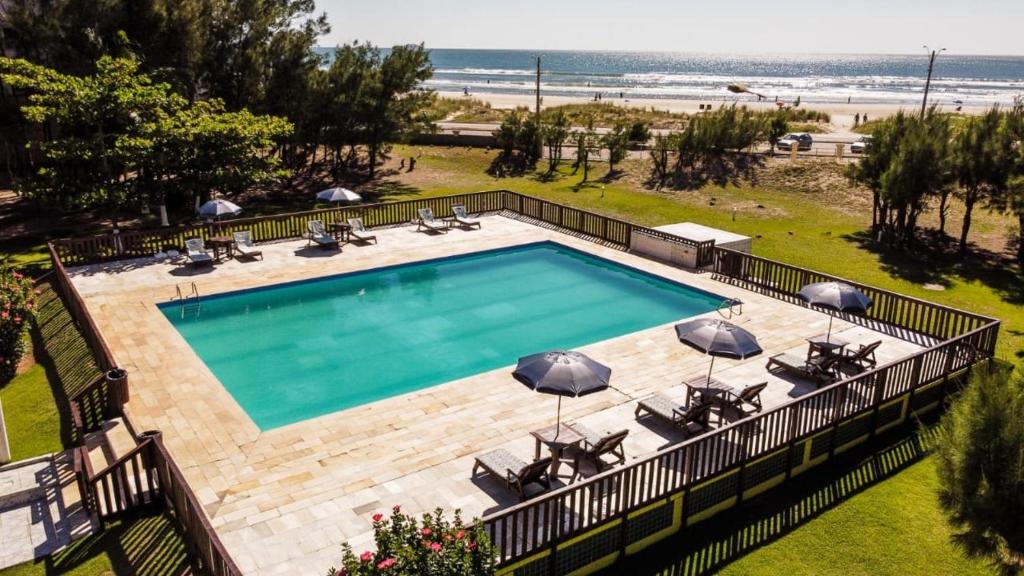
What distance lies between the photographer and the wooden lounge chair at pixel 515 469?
909 cm

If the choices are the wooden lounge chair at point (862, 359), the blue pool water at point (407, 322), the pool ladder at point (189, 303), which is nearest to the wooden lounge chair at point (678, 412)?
the blue pool water at point (407, 322)

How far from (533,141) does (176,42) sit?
1785cm

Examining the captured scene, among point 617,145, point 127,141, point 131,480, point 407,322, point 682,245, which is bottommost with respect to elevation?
point 407,322

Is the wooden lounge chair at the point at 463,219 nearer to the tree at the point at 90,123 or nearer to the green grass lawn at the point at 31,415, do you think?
the tree at the point at 90,123

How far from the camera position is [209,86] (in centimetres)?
2809

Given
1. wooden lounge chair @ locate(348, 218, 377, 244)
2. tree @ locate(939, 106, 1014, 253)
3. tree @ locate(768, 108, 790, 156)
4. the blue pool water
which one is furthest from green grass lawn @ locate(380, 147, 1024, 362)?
wooden lounge chair @ locate(348, 218, 377, 244)

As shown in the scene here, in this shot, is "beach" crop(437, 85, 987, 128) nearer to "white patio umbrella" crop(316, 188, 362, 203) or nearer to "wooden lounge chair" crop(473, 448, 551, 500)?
"white patio umbrella" crop(316, 188, 362, 203)

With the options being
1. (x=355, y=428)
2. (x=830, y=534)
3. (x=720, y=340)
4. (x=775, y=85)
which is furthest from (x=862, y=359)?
(x=775, y=85)

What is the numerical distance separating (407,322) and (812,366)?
9.34m

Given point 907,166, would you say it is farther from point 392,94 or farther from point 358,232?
point 392,94

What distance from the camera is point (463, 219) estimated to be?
79.9ft

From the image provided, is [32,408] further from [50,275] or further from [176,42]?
[176,42]

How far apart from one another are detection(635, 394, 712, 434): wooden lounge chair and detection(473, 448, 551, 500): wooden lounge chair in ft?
7.89

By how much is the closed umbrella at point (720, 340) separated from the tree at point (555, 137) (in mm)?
25752
